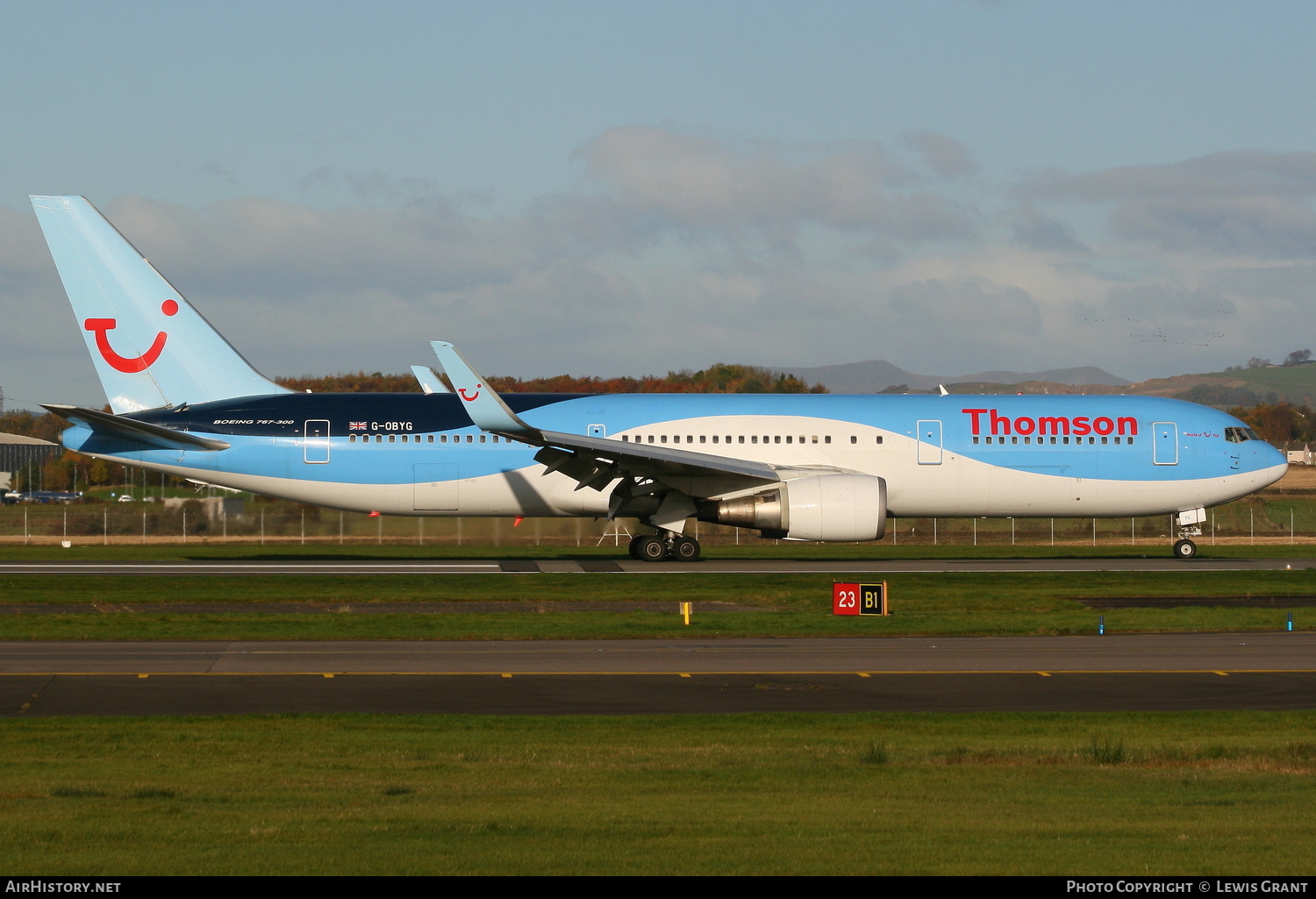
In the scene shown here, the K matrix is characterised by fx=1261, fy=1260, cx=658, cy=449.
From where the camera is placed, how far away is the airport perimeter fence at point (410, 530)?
133 ft

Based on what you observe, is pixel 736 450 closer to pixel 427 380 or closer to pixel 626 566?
pixel 626 566

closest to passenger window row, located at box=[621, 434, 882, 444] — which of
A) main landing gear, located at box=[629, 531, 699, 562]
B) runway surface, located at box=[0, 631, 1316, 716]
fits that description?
main landing gear, located at box=[629, 531, 699, 562]

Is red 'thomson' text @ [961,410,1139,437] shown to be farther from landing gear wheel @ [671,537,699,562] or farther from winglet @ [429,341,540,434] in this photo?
winglet @ [429,341,540,434]

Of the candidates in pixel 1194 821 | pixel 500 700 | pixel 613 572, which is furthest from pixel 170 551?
pixel 1194 821

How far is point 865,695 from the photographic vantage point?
48.9 ft

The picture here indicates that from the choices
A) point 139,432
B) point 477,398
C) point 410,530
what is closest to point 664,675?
point 477,398

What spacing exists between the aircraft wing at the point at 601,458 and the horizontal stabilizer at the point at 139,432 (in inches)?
278

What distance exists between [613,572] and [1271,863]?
74.2 feet

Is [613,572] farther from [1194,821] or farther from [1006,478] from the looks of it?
[1194,821]

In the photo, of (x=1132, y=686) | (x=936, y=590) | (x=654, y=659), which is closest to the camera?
(x=1132, y=686)

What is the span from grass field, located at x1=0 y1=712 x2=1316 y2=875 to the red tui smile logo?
2200 cm

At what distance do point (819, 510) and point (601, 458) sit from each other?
546 centimetres

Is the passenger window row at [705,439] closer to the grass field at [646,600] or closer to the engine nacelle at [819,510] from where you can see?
the engine nacelle at [819,510]

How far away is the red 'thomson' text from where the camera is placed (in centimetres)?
3394
